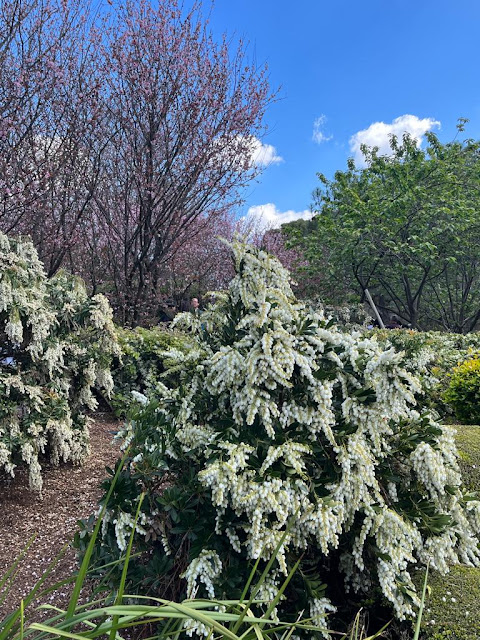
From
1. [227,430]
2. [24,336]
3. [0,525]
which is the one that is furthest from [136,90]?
[227,430]

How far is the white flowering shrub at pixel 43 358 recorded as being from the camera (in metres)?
3.32

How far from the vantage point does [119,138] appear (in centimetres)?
795

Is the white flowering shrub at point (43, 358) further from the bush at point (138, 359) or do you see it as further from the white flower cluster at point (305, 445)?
the white flower cluster at point (305, 445)

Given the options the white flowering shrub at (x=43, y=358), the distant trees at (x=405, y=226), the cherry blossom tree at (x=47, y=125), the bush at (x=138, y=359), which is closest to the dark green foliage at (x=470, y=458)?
the white flowering shrub at (x=43, y=358)

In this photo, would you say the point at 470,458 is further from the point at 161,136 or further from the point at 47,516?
the point at 161,136

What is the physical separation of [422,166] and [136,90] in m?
7.84

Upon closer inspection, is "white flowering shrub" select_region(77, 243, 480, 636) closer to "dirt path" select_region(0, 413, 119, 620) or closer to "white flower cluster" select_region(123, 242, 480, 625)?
"white flower cluster" select_region(123, 242, 480, 625)

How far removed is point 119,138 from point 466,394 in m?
6.80

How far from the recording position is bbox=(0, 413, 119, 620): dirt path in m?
2.67

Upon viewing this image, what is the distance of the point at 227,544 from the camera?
6.07 ft

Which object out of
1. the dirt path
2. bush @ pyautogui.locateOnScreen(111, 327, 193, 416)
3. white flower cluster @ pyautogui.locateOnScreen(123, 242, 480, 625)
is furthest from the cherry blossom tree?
white flower cluster @ pyautogui.locateOnScreen(123, 242, 480, 625)

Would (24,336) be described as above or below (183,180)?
below

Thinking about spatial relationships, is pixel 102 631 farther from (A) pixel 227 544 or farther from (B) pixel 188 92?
(B) pixel 188 92

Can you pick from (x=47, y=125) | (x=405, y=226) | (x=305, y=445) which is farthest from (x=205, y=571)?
(x=405, y=226)
